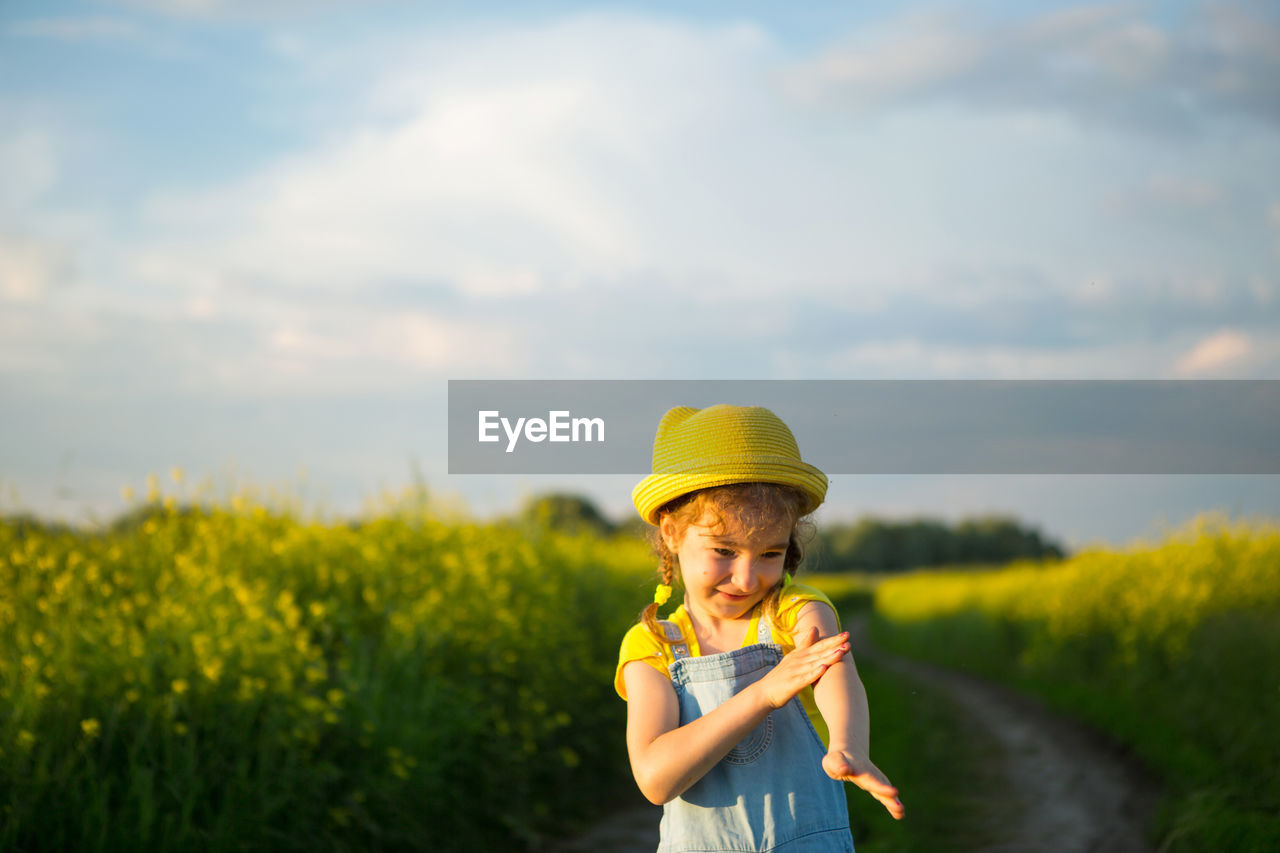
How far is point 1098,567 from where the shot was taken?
13.4 m

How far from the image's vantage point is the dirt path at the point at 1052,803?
6047mm

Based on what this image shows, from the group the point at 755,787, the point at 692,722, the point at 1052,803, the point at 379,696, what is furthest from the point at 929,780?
the point at 692,722

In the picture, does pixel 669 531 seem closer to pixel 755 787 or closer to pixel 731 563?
pixel 731 563

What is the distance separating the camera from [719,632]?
2199 millimetres

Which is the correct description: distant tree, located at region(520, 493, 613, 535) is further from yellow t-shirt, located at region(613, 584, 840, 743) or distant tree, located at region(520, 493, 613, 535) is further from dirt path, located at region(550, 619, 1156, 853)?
yellow t-shirt, located at region(613, 584, 840, 743)

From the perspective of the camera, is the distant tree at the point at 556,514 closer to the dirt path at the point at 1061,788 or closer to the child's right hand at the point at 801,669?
the dirt path at the point at 1061,788

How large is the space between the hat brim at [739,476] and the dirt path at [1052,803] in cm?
446

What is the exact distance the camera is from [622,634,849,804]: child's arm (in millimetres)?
1756

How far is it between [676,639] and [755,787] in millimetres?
349

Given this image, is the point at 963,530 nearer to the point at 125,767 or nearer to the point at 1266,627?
the point at 1266,627

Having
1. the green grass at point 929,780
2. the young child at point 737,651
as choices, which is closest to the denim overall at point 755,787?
the young child at point 737,651

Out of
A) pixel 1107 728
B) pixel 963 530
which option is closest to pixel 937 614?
pixel 963 530

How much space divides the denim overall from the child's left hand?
1.17 feet

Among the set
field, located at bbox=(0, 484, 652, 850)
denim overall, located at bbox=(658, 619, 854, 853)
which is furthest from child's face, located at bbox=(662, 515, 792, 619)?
field, located at bbox=(0, 484, 652, 850)
